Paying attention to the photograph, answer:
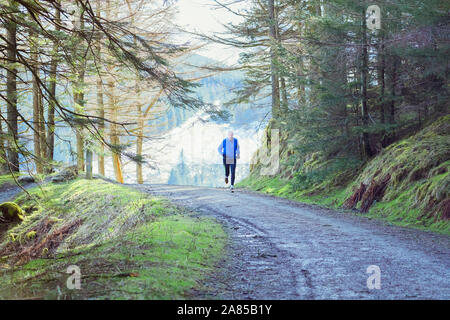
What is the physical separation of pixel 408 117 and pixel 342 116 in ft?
7.98

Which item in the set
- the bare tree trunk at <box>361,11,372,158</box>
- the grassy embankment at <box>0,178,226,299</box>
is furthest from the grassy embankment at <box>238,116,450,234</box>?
the grassy embankment at <box>0,178,226,299</box>

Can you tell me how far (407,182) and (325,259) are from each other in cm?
637

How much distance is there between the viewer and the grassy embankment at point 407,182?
31.4ft

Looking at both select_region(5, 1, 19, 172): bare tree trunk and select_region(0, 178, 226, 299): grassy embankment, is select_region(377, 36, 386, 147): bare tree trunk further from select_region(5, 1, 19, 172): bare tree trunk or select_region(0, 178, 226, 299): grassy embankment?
select_region(5, 1, 19, 172): bare tree trunk

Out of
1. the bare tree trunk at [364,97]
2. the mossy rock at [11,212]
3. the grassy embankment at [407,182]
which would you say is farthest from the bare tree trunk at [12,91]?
the bare tree trunk at [364,97]

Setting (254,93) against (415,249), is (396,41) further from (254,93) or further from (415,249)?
(254,93)

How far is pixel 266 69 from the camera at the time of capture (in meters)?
22.3

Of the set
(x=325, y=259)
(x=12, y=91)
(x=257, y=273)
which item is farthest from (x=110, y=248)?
(x=12, y=91)

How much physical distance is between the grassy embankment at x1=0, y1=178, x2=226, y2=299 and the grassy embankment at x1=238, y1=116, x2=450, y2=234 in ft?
16.0

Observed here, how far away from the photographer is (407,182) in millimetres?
11148

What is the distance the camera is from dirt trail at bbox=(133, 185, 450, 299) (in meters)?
4.47

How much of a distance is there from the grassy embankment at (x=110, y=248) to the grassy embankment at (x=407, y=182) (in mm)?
4874

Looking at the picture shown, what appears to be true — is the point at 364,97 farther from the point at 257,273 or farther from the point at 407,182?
the point at 257,273
